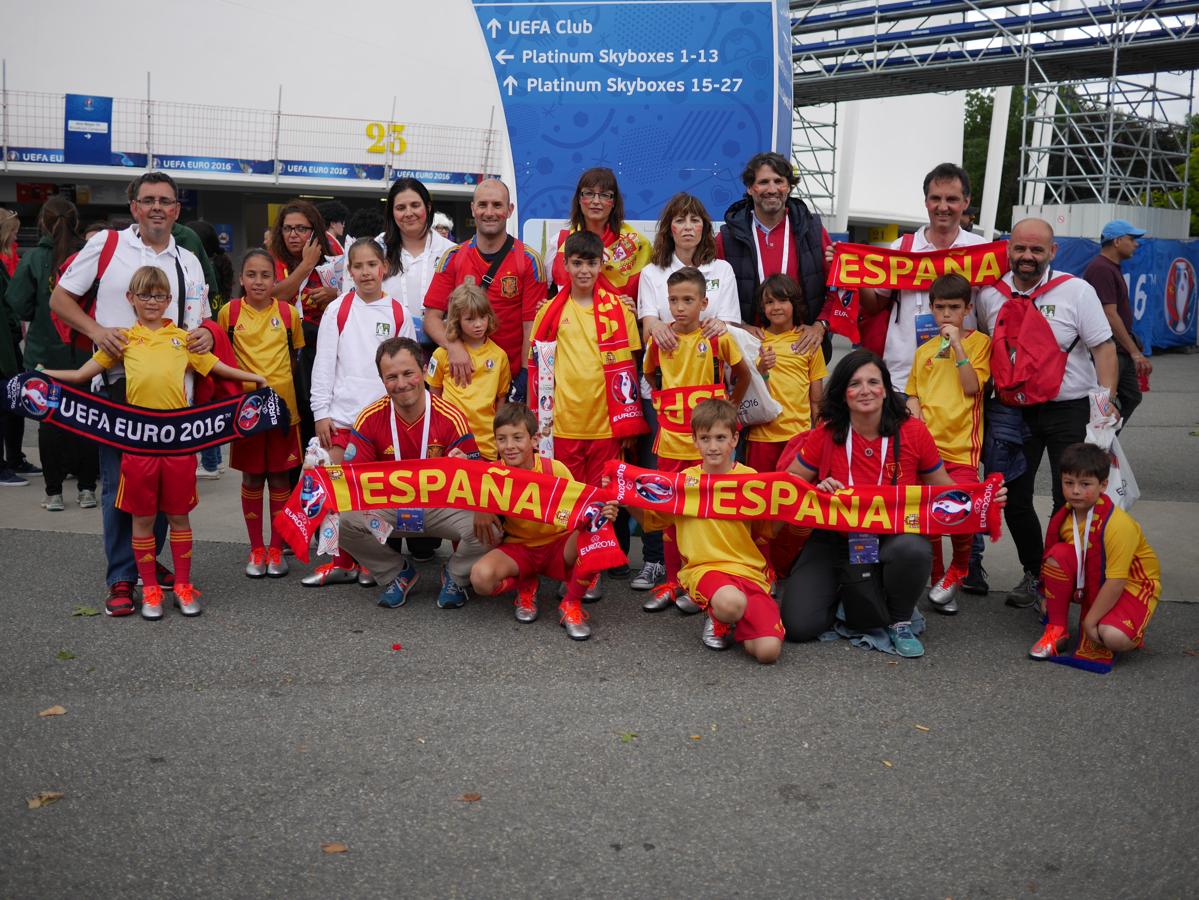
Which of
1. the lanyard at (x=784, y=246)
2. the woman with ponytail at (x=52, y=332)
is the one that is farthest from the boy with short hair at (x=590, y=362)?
the woman with ponytail at (x=52, y=332)

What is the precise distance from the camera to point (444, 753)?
12.9ft

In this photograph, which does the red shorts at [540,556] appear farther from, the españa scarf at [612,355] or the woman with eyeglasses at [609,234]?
the woman with eyeglasses at [609,234]

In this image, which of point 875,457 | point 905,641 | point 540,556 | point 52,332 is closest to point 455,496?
point 540,556

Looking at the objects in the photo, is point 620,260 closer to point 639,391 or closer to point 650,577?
point 639,391

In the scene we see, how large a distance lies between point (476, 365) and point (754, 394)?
1.50 metres

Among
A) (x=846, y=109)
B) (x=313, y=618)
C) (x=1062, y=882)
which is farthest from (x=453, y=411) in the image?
(x=846, y=109)

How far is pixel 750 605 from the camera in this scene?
4996 millimetres

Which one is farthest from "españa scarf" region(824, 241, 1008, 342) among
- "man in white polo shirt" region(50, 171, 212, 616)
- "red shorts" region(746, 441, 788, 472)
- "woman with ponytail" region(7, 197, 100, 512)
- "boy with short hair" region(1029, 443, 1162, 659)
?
"woman with ponytail" region(7, 197, 100, 512)

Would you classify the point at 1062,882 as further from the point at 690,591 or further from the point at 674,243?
the point at 674,243

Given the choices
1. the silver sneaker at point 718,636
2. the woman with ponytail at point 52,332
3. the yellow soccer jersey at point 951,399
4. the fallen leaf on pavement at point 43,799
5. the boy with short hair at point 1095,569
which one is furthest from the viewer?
the woman with ponytail at point 52,332

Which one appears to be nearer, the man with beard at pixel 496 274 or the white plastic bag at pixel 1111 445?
the white plastic bag at pixel 1111 445

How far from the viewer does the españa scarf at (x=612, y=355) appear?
5887 mm

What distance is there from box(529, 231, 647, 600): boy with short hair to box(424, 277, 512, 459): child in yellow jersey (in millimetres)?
269

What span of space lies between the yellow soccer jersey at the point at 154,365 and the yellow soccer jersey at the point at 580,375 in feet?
6.00
